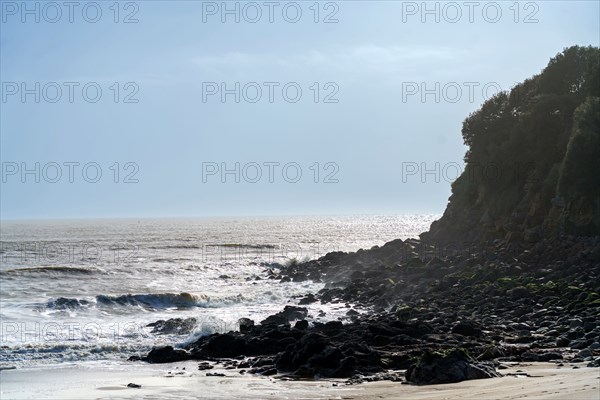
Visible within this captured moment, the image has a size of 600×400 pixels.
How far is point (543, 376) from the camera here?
541 inches

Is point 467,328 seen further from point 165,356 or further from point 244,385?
point 165,356

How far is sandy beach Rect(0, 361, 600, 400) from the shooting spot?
1216cm

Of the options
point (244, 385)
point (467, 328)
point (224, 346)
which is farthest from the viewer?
point (224, 346)

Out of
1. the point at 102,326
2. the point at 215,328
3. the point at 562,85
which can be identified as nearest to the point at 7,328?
the point at 102,326

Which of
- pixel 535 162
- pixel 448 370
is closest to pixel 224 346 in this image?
pixel 448 370

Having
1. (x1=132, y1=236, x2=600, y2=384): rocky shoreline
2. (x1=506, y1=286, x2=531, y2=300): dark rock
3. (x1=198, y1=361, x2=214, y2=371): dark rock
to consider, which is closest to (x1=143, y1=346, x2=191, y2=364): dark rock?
(x1=132, y1=236, x2=600, y2=384): rocky shoreline

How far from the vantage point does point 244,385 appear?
16.5 m

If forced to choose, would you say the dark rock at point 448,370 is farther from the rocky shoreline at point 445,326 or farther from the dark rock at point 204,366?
the dark rock at point 204,366

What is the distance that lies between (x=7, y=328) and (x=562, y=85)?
36333 mm

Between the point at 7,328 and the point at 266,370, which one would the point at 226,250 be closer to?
the point at 7,328

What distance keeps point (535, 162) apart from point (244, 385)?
3271cm

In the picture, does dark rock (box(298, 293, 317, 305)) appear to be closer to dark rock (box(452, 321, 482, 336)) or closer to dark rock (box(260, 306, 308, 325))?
dark rock (box(260, 306, 308, 325))

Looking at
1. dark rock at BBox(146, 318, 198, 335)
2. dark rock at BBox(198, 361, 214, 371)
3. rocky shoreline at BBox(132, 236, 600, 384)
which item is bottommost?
dark rock at BBox(146, 318, 198, 335)

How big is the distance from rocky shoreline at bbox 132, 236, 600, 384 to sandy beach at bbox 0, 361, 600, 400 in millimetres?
627
